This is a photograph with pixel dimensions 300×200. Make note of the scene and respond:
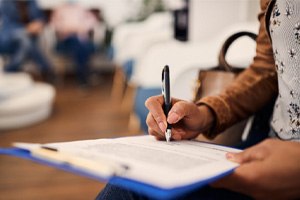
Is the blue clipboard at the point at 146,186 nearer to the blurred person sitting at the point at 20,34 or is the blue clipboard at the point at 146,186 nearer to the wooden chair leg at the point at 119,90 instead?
the wooden chair leg at the point at 119,90

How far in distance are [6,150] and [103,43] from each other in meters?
4.35

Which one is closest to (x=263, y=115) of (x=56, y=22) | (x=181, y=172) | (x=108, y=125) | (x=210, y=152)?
(x=210, y=152)

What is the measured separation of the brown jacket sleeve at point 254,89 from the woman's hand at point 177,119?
0.08 meters

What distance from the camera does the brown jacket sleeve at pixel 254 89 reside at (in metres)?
0.76

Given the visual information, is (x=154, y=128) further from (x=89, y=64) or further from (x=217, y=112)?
(x=89, y=64)

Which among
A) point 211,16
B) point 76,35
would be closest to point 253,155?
point 211,16

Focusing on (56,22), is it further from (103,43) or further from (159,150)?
(159,150)

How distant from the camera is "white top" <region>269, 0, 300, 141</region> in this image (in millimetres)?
615

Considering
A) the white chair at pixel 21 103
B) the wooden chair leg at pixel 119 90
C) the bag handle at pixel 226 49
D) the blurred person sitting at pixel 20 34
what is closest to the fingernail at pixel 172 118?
the bag handle at pixel 226 49

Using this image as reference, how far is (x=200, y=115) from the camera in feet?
2.28

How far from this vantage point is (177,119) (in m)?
0.62

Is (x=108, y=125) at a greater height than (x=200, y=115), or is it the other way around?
(x=200, y=115)

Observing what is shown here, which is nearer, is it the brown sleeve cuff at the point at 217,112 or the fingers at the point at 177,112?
the fingers at the point at 177,112

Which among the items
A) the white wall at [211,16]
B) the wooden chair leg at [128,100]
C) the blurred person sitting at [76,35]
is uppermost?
the white wall at [211,16]
